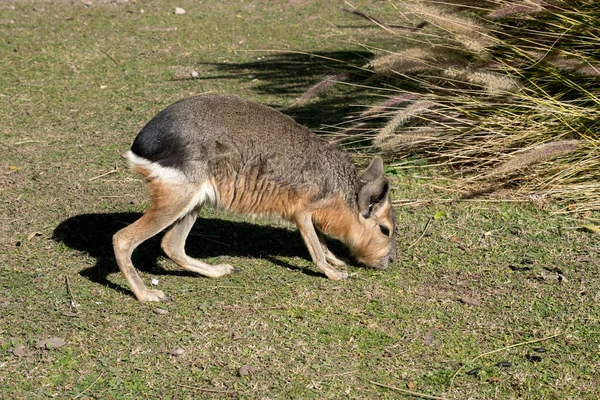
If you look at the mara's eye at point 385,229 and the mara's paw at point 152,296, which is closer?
the mara's paw at point 152,296

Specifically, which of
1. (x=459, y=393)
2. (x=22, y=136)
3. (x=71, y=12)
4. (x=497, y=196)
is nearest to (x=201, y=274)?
(x=459, y=393)

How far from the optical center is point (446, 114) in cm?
674

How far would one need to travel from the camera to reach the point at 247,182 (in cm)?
499

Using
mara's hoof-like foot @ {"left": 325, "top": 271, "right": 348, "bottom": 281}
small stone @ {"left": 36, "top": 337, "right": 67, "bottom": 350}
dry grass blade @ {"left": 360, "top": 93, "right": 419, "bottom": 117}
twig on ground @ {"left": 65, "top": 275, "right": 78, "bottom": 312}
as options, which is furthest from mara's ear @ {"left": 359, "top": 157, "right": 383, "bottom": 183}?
small stone @ {"left": 36, "top": 337, "right": 67, "bottom": 350}

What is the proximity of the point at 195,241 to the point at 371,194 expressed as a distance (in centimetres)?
135

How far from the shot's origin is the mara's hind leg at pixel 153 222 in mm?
4719

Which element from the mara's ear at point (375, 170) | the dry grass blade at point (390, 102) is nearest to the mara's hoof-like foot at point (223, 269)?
the mara's ear at point (375, 170)

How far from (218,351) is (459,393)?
1249mm

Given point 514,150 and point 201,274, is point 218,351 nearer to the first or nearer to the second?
point 201,274

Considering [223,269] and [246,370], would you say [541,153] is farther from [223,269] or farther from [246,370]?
[246,370]

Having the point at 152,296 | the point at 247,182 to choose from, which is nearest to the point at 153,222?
the point at 152,296

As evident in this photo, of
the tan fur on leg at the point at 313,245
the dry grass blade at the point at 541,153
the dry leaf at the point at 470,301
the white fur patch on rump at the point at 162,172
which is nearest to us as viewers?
the white fur patch on rump at the point at 162,172

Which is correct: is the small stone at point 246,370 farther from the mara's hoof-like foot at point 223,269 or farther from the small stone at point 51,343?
the mara's hoof-like foot at point 223,269

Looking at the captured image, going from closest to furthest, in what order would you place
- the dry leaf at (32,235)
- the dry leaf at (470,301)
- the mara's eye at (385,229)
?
1. the dry leaf at (470,301)
2. the mara's eye at (385,229)
3. the dry leaf at (32,235)
